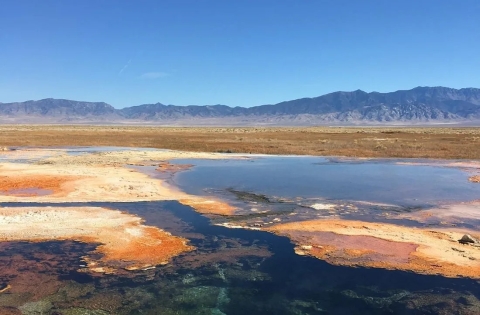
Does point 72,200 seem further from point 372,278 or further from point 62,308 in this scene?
point 372,278

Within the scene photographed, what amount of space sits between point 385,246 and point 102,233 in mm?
8498

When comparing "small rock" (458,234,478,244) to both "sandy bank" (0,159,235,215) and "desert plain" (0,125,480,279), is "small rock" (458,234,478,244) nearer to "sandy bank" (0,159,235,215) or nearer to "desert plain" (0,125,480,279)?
"desert plain" (0,125,480,279)

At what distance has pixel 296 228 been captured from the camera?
1362 centimetres

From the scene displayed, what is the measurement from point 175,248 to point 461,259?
300 inches

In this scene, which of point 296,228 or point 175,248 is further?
point 296,228

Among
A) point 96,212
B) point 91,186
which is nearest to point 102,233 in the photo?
point 96,212

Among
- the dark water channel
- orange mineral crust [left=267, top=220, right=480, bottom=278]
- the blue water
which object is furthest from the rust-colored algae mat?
orange mineral crust [left=267, top=220, right=480, bottom=278]

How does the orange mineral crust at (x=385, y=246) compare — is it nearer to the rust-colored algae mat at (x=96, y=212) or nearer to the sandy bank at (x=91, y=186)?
the rust-colored algae mat at (x=96, y=212)

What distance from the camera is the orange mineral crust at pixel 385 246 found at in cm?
1045

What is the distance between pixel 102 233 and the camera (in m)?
12.8

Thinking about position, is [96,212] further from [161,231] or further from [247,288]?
[247,288]

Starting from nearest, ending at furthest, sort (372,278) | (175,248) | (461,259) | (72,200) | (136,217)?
1. (372,278)
2. (461,259)
3. (175,248)
4. (136,217)
5. (72,200)

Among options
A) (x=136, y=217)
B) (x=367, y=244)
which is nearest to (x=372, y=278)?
(x=367, y=244)

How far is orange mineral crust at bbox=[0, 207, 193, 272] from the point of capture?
35.1ft
